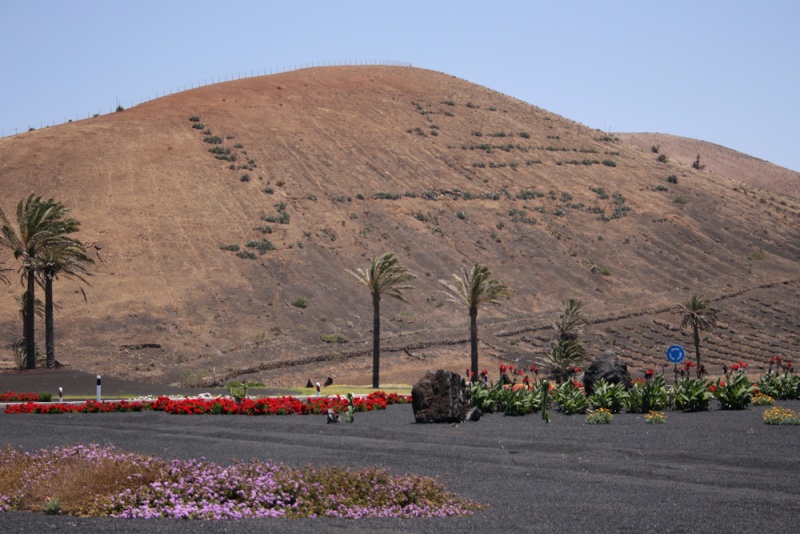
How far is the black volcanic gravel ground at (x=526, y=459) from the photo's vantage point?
1095 cm

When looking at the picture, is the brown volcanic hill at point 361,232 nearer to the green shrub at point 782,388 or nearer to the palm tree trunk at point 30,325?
the palm tree trunk at point 30,325

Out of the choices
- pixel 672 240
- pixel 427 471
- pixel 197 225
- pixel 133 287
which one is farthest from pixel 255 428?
pixel 672 240

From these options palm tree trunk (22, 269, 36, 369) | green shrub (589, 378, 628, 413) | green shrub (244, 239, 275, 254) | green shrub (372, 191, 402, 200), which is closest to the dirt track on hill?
green shrub (589, 378, 628, 413)

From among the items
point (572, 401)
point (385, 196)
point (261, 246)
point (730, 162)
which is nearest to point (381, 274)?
point (261, 246)

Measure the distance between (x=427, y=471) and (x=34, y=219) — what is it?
3312cm

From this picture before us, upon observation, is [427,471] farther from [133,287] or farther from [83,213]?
[83,213]

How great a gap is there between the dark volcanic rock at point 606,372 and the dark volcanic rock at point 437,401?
249 inches

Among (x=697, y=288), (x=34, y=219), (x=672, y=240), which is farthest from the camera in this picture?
(x=672, y=240)

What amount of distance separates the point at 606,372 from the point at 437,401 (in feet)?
24.4

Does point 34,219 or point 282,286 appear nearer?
point 34,219

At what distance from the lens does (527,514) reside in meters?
11.7

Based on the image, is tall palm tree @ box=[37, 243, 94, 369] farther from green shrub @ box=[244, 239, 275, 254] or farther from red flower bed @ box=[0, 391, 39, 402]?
green shrub @ box=[244, 239, 275, 254]

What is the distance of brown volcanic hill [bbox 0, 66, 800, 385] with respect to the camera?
5722 cm

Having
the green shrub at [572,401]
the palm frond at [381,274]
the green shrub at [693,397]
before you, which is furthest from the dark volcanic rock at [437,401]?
the palm frond at [381,274]
